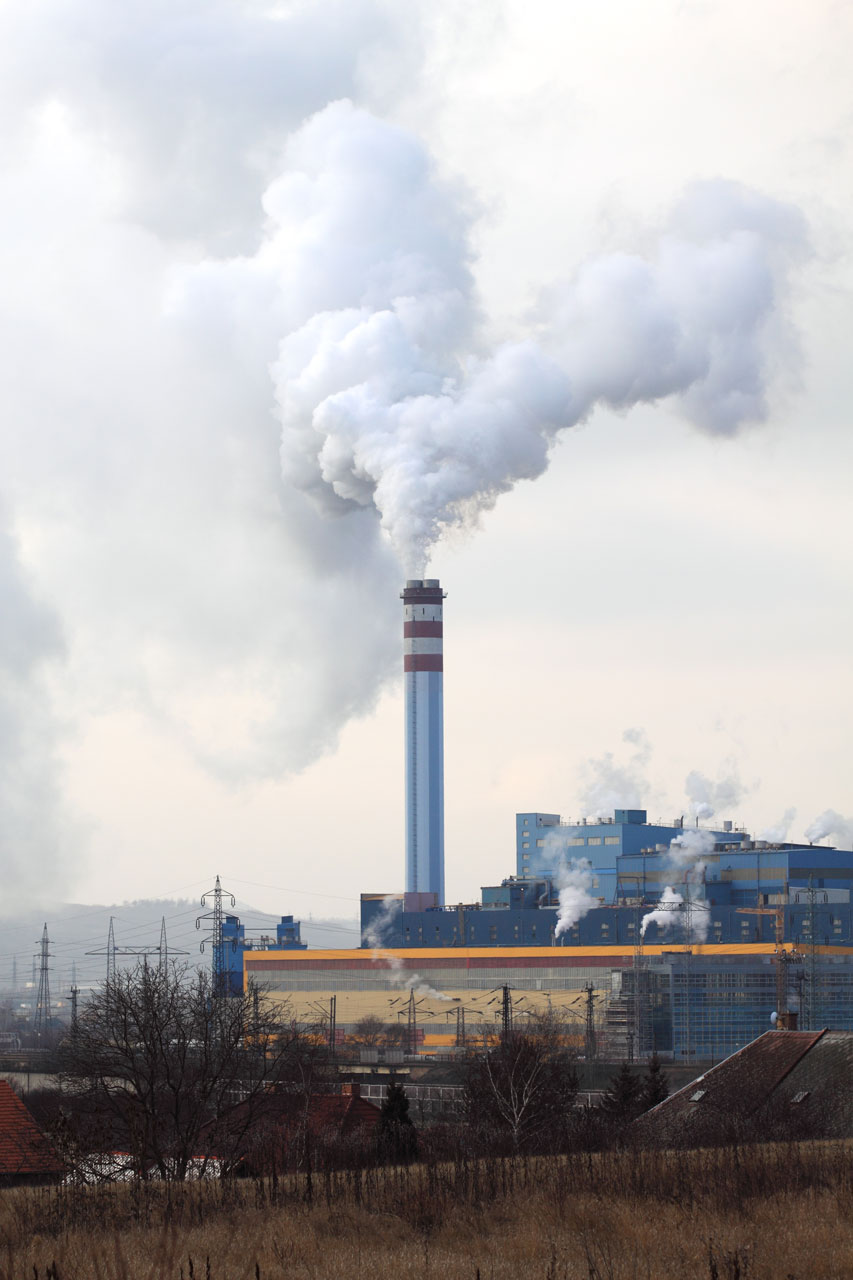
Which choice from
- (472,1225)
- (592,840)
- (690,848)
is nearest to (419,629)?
(592,840)

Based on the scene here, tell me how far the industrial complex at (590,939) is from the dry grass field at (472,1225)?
6136 centimetres

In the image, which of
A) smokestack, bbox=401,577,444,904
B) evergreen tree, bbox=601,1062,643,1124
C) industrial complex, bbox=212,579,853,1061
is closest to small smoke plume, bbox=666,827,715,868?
industrial complex, bbox=212,579,853,1061

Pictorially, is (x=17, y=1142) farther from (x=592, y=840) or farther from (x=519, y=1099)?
(x=592, y=840)

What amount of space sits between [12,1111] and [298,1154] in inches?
242

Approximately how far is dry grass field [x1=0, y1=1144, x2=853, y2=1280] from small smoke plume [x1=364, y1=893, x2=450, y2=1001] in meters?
76.3

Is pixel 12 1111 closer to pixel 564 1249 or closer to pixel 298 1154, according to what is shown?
pixel 298 1154

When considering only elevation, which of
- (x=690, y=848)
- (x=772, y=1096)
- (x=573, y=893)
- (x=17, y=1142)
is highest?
(x=690, y=848)

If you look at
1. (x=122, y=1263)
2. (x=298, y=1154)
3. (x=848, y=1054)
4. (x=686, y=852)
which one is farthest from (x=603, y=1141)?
(x=686, y=852)

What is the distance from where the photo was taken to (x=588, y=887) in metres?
96.7

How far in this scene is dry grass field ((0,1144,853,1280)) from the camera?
9.58 m

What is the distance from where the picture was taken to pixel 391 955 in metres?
91.7

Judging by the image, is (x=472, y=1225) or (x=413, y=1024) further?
(x=413, y=1024)

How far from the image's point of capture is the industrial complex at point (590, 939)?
7719 centimetres

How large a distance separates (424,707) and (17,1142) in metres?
64.3
